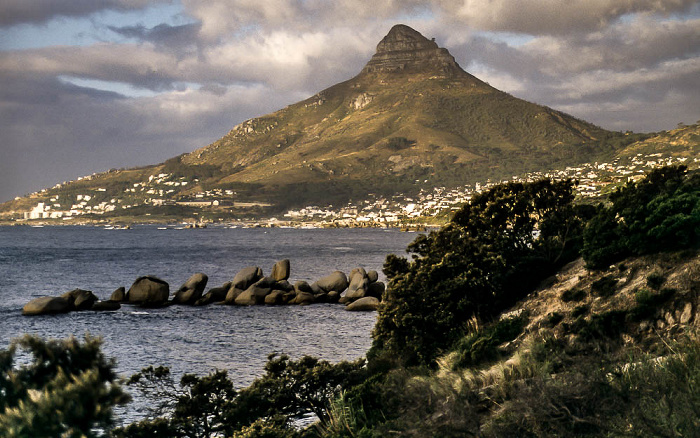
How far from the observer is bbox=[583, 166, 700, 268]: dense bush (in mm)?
21062

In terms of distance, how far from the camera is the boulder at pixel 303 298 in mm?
56088

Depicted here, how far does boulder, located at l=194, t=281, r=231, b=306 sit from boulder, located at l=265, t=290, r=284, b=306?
5634mm

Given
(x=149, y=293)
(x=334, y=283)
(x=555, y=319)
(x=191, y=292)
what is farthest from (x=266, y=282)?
(x=555, y=319)

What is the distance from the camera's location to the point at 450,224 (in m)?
28.7

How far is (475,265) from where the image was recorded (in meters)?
25.8

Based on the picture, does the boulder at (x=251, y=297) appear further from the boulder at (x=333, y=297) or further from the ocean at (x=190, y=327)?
the boulder at (x=333, y=297)

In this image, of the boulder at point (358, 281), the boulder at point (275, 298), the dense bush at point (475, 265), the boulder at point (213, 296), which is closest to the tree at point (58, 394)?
the dense bush at point (475, 265)

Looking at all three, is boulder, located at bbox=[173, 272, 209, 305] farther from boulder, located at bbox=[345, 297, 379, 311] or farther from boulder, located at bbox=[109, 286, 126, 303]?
boulder, located at bbox=[345, 297, 379, 311]

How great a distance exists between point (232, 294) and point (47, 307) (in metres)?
16.6

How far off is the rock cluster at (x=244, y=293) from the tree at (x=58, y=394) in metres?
44.0

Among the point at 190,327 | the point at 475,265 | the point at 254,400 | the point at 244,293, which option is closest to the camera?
the point at 254,400

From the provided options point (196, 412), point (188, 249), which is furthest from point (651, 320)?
point (188, 249)

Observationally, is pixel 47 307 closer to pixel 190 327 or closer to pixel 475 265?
pixel 190 327

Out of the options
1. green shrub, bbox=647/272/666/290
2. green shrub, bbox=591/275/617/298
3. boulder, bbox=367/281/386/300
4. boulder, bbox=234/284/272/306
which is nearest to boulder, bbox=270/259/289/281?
boulder, bbox=234/284/272/306
